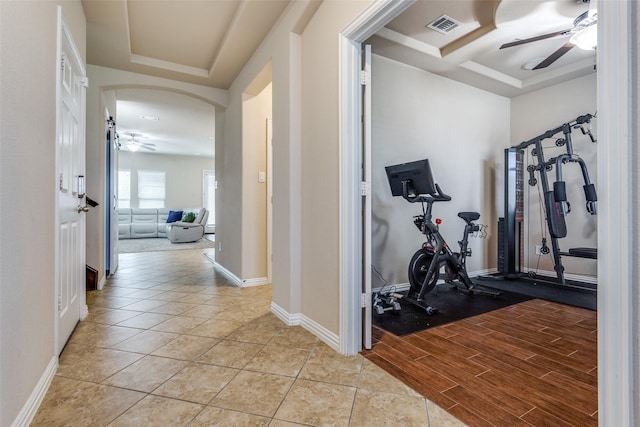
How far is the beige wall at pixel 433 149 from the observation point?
3.36 metres

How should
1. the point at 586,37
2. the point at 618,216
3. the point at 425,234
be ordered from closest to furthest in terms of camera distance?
the point at 618,216 → the point at 586,37 → the point at 425,234

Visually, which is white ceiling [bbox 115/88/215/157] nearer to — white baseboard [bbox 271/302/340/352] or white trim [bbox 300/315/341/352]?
white baseboard [bbox 271/302/340/352]

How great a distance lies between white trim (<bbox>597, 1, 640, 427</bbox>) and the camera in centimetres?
73

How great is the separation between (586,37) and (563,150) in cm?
204

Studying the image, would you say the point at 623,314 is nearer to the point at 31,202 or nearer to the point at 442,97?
the point at 31,202

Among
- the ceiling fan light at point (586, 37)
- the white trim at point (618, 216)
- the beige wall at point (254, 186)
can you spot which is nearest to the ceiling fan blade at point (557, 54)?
the ceiling fan light at point (586, 37)

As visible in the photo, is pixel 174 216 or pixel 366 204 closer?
pixel 366 204

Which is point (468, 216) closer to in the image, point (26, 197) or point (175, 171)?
point (26, 197)

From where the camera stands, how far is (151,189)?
9781 millimetres

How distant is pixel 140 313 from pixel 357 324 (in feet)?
6.43

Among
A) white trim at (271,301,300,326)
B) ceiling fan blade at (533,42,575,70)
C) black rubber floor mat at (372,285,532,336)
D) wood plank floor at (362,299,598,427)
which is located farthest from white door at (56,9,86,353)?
ceiling fan blade at (533,42,575,70)

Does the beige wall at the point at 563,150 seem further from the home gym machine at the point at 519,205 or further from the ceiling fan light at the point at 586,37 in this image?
the ceiling fan light at the point at 586,37

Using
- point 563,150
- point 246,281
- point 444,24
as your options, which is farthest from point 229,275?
point 563,150

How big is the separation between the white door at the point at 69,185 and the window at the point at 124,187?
791 centimetres
